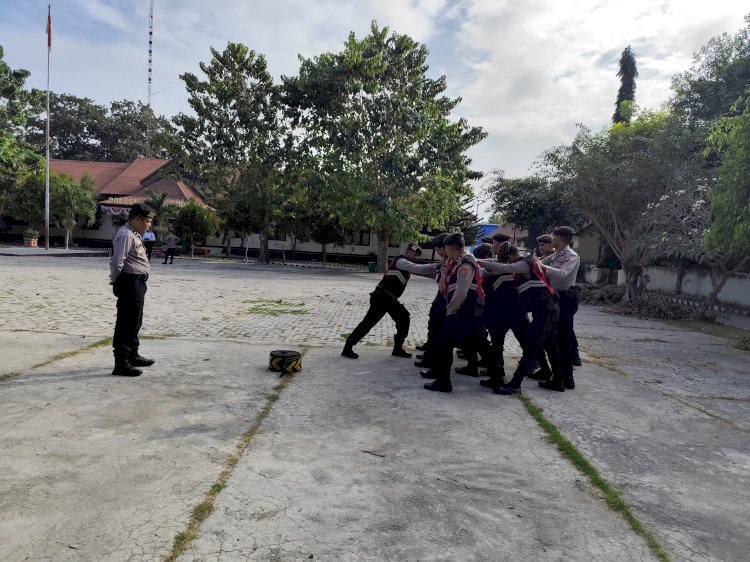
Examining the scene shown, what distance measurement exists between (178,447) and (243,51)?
2925cm

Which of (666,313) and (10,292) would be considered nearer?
(10,292)

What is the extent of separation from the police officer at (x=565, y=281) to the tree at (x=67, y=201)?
112 feet

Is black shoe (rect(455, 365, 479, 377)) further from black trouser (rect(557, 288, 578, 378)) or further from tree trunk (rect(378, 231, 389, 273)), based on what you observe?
tree trunk (rect(378, 231, 389, 273))

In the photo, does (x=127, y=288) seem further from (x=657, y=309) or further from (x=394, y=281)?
(x=657, y=309)

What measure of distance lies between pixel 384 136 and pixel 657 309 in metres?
15.1

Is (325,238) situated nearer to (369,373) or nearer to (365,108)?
(365,108)

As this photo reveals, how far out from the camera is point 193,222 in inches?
1315

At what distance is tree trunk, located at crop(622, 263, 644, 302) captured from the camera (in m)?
16.2

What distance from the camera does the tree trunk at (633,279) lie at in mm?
16203

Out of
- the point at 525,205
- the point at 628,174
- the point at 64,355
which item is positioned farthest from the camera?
the point at 525,205

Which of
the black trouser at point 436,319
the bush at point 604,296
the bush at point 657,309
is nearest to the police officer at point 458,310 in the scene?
the black trouser at point 436,319

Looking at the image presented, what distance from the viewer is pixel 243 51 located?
28656mm

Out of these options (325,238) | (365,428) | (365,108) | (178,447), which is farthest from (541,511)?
(325,238)

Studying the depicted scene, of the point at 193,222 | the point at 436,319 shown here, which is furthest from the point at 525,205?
the point at 436,319
